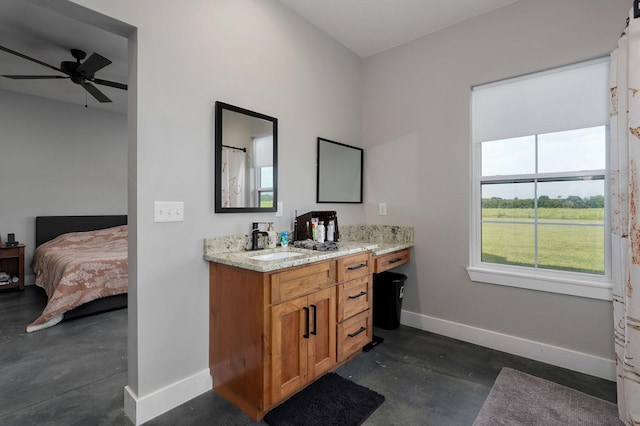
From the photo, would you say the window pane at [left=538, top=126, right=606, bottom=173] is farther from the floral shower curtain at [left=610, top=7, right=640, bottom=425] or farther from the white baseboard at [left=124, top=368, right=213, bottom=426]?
the white baseboard at [left=124, top=368, right=213, bottom=426]

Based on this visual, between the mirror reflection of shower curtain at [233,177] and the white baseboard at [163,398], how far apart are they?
3.81 feet

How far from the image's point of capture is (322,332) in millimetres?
2100

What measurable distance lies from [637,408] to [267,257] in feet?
7.02

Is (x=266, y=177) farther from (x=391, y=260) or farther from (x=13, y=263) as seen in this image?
(x=13, y=263)

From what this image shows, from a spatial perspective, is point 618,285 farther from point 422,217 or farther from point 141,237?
point 141,237

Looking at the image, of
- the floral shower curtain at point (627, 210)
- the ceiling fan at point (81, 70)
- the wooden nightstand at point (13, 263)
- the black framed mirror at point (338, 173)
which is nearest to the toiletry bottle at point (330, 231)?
the black framed mirror at point (338, 173)

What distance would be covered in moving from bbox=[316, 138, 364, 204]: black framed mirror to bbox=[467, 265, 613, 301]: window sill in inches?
54.4

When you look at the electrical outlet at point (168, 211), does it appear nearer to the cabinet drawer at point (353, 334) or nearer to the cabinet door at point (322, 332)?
the cabinet door at point (322, 332)

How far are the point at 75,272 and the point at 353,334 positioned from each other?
296 cm

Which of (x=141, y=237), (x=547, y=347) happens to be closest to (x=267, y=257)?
(x=141, y=237)

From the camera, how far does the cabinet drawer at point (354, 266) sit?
223 cm

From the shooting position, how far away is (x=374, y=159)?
134 inches

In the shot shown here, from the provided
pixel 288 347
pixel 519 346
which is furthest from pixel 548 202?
pixel 288 347

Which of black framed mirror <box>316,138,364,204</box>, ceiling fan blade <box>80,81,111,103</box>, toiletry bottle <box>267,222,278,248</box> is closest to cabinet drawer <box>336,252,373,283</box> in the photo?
toiletry bottle <box>267,222,278,248</box>
